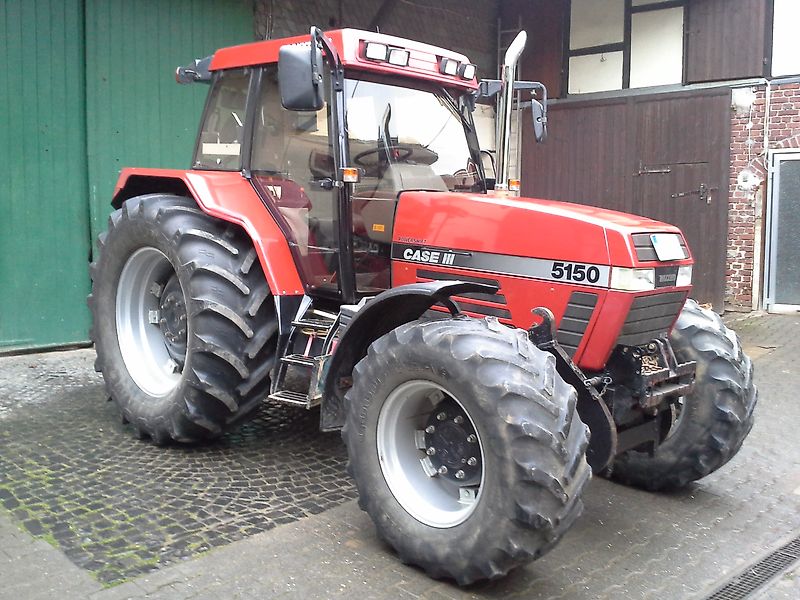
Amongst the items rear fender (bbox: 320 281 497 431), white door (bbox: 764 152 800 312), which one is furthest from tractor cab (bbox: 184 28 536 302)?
white door (bbox: 764 152 800 312)

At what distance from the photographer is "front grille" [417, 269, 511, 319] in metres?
3.74

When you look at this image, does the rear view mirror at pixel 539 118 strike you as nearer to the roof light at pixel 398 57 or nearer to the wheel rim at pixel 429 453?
the roof light at pixel 398 57

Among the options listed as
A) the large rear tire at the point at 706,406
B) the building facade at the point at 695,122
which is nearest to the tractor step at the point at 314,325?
the large rear tire at the point at 706,406

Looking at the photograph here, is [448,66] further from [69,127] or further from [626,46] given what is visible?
[626,46]

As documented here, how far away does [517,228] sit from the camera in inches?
144

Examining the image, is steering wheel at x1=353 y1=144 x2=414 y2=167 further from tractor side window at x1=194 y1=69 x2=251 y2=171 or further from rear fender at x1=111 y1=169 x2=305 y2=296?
tractor side window at x1=194 y1=69 x2=251 y2=171

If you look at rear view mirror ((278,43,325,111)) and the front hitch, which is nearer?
the front hitch

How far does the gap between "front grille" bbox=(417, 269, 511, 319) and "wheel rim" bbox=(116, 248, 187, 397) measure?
1.65 metres

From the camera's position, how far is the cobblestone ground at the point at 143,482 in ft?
11.2

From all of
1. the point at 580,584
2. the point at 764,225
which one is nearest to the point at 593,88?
the point at 764,225

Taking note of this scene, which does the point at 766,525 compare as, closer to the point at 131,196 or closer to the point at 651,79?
the point at 131,196

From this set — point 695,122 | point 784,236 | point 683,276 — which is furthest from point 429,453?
point 695,122

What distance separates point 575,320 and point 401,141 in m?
1.44

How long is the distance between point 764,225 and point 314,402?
794 cm
